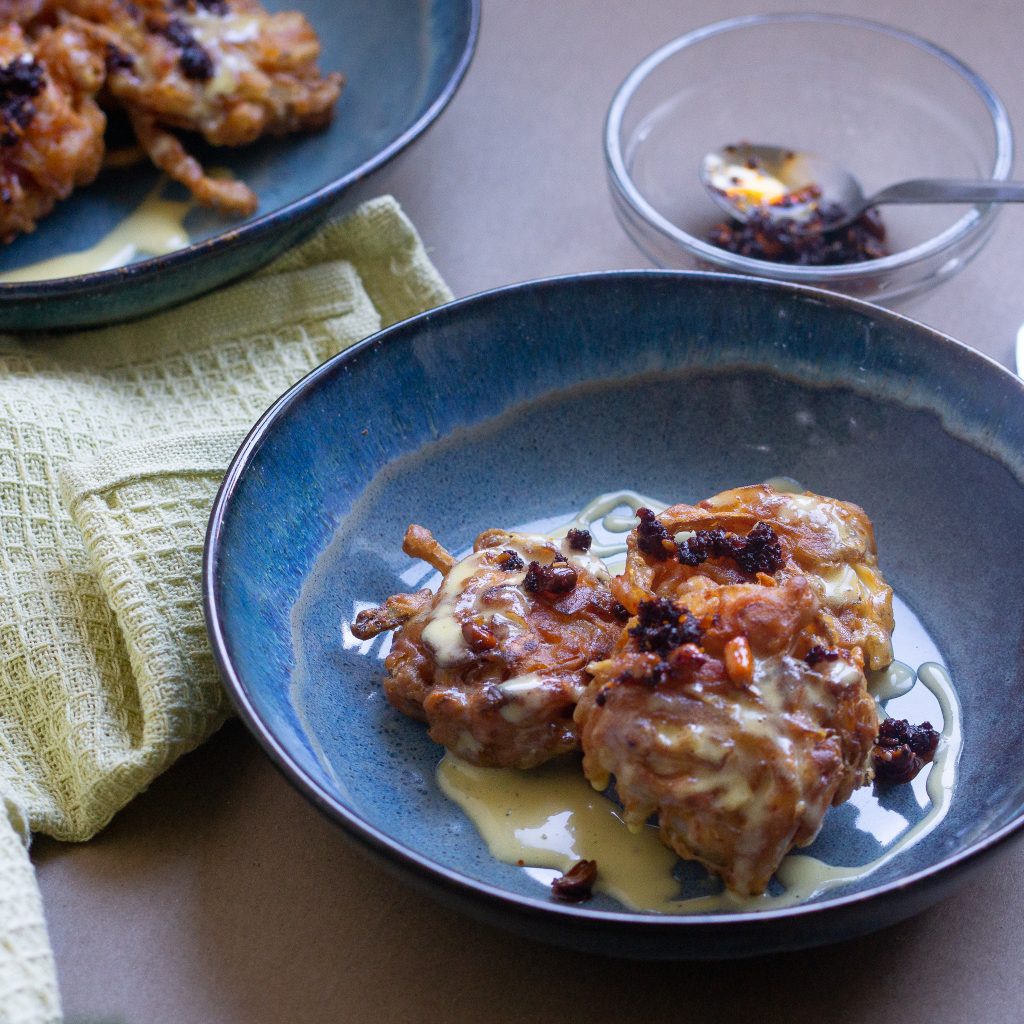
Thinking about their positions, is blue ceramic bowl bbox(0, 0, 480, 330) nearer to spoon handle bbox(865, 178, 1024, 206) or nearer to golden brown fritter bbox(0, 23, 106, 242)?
golden brown fritter bbox(0, 23, 106, 242)

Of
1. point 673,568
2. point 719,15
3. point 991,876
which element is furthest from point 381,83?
point 991,876

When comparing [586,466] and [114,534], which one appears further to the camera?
[586,466]

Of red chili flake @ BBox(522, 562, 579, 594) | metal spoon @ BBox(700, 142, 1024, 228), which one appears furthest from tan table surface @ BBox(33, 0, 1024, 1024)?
metal spoon @ BBox(700, 142, 1024, 228)

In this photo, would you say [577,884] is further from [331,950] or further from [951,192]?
[951,192]

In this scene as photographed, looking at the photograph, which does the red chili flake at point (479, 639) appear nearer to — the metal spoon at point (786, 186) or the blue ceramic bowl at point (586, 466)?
the blue ceramic bowl at point (586, 466)

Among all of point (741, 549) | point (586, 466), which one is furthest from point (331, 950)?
point (586, 466)

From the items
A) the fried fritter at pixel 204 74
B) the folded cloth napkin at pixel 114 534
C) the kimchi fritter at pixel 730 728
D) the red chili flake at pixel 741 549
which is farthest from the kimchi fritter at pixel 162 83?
the kimchi fritter at pixel 730 728
